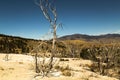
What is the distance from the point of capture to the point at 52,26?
1256 centimetres

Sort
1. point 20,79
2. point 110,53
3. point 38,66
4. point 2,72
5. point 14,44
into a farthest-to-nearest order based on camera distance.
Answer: point 14,44, point 110,53, point 38,66, point 2,72, point 20,79

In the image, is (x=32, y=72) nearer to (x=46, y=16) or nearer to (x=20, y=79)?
(x=20, y=79)

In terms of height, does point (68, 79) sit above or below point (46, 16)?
below

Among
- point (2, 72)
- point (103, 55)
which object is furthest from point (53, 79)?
point (103, 55)

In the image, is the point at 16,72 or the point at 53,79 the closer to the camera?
the point at 53,79

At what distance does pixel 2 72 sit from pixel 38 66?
7.16 ft

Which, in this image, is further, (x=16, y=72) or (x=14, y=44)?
(x=14, y=44)

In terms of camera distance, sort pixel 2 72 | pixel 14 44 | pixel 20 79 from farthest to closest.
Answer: pixel 14 44 < pixel 2 72 < pixel 20 79

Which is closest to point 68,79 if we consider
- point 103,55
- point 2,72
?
point 2,72

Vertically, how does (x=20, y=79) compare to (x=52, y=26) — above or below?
below

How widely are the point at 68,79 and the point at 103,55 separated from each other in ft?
33.0

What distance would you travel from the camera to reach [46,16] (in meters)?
12.6

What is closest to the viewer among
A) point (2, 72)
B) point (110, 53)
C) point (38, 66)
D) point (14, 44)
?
point (2, 72)

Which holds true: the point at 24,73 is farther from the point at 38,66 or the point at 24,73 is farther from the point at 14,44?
the point at 14,44
